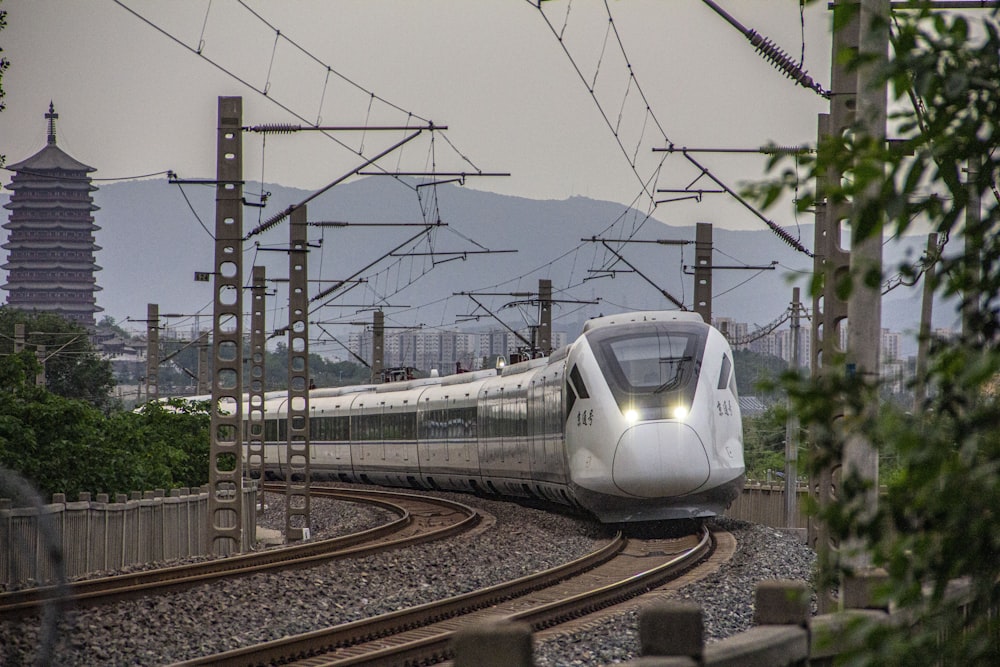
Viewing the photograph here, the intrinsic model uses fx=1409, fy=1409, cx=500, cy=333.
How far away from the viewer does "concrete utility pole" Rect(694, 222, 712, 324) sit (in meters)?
33.1

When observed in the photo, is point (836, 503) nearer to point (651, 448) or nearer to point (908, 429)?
point (908, 429)

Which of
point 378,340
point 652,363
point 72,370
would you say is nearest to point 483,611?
point 652,363

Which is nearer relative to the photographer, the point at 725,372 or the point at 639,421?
the point at 639,421

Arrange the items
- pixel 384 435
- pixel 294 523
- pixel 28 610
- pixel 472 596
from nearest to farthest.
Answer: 1. pixel 28 610
2. pixel 472 596
3. pixel 294 523
4. pixel 384 435

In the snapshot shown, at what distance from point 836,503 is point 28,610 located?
1158 cm

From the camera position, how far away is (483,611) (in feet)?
48.1

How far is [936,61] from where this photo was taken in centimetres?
312

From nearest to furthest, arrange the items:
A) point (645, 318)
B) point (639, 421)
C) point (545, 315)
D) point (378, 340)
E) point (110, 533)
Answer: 1. point (110, 533)
2. point (639, 421)
3. point (645, 318)
4. point (545, 315)
5. point (378, 340)

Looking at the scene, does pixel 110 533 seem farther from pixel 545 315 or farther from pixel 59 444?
pixel 545 315

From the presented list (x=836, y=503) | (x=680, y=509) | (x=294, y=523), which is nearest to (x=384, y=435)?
(x=294, y=523)

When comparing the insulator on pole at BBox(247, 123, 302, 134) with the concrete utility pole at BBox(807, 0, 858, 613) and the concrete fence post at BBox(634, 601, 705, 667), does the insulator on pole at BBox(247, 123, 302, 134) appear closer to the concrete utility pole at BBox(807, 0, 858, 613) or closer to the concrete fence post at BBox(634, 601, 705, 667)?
the concrete utility pole at BBox(807, 0, 858, 613)

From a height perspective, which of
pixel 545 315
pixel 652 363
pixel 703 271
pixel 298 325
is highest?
pixel 703 271

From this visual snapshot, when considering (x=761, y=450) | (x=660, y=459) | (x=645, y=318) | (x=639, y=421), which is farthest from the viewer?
(x=761, y=450)

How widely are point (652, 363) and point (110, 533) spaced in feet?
26.2
